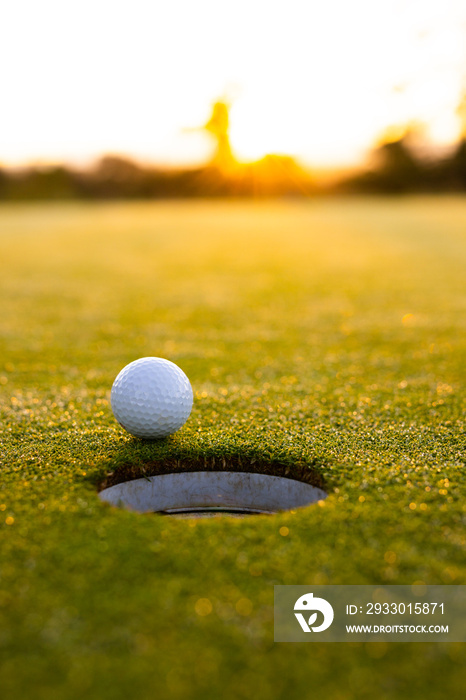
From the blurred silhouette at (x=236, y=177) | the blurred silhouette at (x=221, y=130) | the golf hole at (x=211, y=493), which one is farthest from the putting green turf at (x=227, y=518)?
the blurred silhouette at (x=221, y=130)

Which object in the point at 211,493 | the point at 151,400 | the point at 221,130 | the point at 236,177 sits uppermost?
the point at 221,130

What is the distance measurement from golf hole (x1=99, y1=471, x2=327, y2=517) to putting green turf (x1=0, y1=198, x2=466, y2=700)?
0.06 meters

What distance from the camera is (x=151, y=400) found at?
9.20 feet

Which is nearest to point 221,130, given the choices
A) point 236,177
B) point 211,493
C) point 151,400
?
Answer: point 236,177

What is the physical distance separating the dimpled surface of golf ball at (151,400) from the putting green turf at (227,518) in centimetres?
10

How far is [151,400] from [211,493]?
0.53m

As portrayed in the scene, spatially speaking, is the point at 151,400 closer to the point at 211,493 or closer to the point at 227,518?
the point at 211,493

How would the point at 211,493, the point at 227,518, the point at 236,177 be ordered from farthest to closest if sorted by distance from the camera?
the point at 236,177 → the point at 211,493 → the point at 227,518

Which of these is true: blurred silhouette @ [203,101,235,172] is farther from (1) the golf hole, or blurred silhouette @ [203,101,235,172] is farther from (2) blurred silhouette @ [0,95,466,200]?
(1) the golf hole

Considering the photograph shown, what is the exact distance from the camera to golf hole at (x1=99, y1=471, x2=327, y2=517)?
8.55 ft

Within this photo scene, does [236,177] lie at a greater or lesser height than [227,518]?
greater

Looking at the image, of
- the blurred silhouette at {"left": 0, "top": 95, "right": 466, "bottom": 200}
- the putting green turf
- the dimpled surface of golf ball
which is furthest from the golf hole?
the blurred silhouette at {"left": 0, "top": 95, "right": 466, "bottom": 200}

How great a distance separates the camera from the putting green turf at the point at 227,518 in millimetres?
1513

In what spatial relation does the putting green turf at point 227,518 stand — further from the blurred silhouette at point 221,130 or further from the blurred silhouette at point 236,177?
the blurred silhouette at point 221,130
